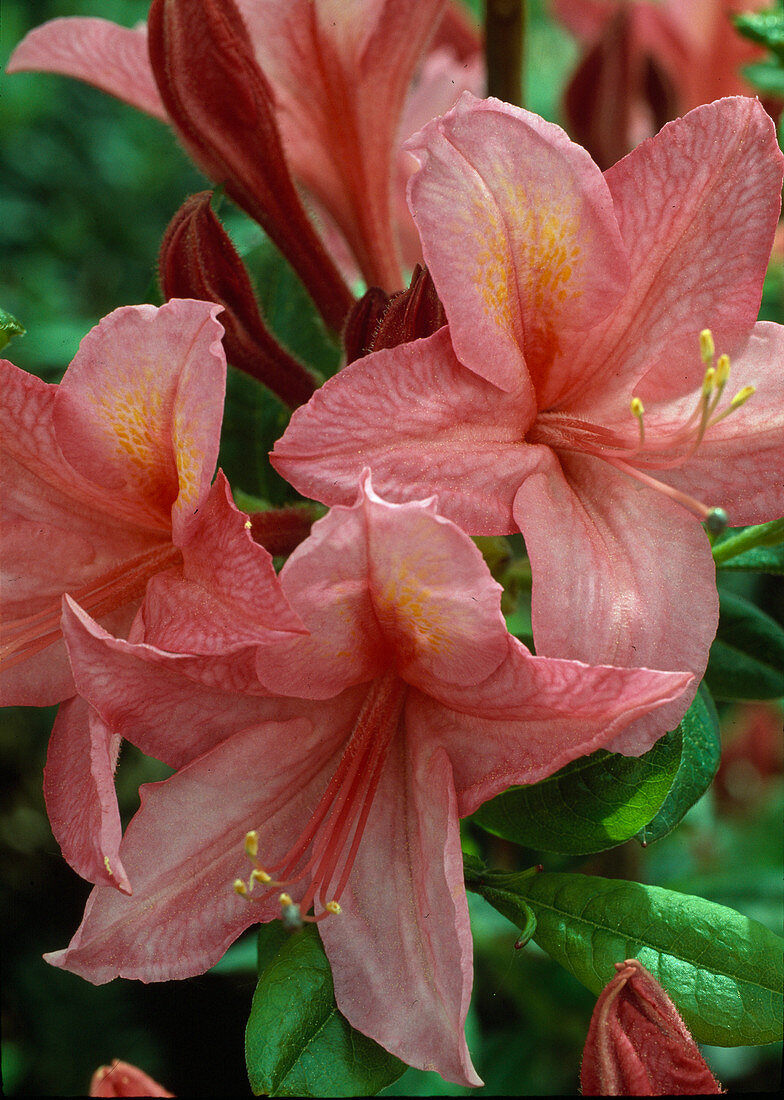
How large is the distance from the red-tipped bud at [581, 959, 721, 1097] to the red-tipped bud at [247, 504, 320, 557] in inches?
19.5

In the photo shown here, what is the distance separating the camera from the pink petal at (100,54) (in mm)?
1323

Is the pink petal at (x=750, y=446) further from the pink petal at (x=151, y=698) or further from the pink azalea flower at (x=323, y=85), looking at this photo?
the pink azalea flower at (x=323, y=85)

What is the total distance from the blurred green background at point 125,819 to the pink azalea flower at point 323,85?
6.2 inches

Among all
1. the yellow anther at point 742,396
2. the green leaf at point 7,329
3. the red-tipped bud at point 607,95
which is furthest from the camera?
the red-tipped bud at point 607,95

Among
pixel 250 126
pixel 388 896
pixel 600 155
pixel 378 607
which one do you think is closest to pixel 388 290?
pixel 250 126

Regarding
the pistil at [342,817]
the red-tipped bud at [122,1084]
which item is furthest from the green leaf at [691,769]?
the red-tipped bud at [122,1084]

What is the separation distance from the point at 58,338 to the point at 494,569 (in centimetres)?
123

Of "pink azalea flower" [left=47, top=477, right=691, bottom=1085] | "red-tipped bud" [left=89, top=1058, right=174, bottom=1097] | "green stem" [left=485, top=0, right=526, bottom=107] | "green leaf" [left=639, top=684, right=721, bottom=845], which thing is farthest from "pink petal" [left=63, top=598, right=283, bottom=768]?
"green stem" [left=485, top=0, right=526, bottom=107]

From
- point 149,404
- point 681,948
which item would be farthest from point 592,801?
point 149,404

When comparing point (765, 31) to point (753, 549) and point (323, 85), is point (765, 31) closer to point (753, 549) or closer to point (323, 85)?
point (323, 85)

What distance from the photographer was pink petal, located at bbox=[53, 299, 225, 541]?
0.85m

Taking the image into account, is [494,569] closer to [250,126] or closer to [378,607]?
[378,607]

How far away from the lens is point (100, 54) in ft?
4.34

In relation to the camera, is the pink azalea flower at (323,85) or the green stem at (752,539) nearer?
the green stem at (752,539)
